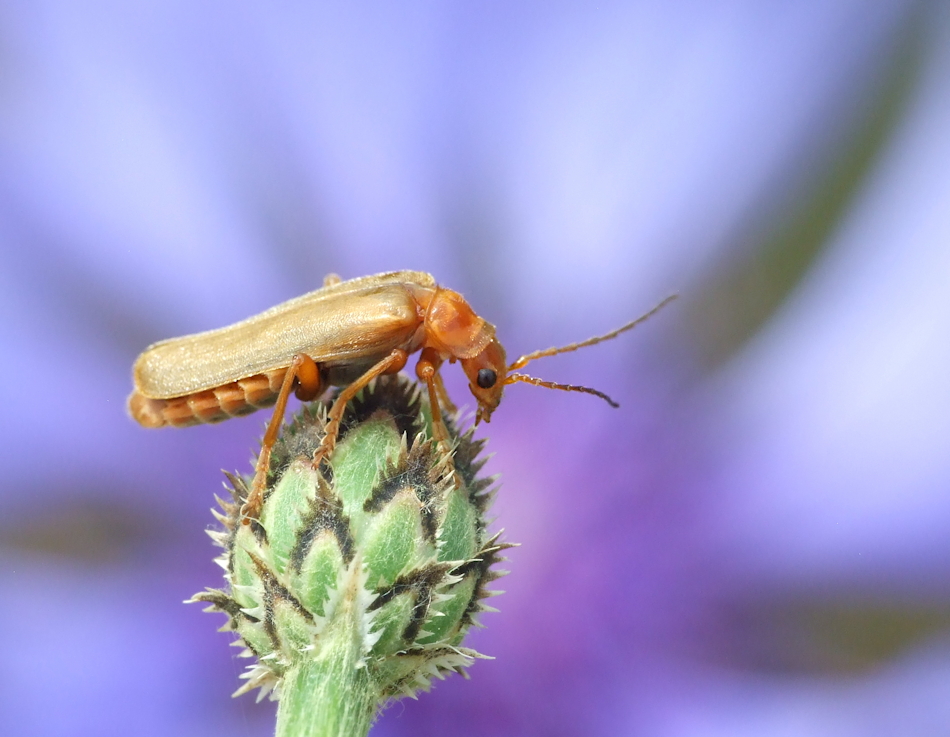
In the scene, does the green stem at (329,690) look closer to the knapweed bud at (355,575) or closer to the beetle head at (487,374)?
the knapweed bud at (355,575)

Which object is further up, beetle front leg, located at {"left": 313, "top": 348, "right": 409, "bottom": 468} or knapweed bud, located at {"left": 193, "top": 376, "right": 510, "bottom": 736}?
beetle front leg, located at {"left": 313, "top": 348, "right": 409, "bottom": 468}

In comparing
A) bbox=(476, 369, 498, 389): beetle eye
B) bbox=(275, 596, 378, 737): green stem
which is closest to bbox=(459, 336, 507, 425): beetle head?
bbox=(476, 369, 498, 389): beetle eye

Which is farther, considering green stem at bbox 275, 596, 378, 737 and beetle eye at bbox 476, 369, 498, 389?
beetle eye at bbox 476, 369, 498, 389

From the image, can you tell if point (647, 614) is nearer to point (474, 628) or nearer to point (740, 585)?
point (740, 585)

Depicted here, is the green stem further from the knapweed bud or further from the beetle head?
the beetle head

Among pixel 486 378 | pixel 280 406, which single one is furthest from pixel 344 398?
pixel 486 378

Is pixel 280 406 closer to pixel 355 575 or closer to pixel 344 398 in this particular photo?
pixel 344 398

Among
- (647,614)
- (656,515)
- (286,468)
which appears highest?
(656,515)

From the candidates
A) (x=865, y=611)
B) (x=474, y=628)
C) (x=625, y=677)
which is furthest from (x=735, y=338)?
(x=474, y=628)
